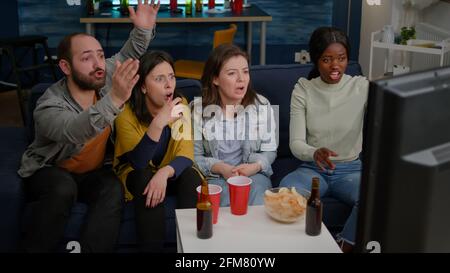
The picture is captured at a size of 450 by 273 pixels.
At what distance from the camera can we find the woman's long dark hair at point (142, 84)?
2465mm

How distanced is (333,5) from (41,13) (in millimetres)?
2744

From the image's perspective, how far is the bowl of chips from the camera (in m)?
1.96

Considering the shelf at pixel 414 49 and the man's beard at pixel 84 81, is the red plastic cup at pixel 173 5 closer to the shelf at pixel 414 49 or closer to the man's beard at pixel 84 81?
the shelf at pixel 414 49

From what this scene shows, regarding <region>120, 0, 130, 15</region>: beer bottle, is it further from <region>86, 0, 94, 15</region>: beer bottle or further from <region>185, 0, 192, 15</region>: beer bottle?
<region>185, 0, 192, 15</region>: beer bottle

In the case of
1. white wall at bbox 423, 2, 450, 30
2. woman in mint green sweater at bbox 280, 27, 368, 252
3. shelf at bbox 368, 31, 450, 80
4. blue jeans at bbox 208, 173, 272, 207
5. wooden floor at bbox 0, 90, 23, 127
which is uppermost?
white wall at bbox 423, 2, 450, 30

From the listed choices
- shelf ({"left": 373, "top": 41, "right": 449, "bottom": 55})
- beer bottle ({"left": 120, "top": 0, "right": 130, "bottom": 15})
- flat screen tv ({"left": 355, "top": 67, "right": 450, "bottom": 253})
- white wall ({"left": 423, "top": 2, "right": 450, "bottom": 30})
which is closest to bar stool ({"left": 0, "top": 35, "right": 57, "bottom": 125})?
beer bottle ({"left": 120, "top": 0, "right": 130, "bottom": 15})

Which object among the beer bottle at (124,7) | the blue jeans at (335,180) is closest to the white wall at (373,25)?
the beer bottle at (124,7)

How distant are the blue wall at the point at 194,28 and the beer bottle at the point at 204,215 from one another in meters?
4.38

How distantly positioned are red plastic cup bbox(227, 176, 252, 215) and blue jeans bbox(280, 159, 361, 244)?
1.58 feet

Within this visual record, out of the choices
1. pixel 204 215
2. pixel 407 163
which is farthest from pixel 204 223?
pixel 407 163

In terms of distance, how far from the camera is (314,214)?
190 centimetres

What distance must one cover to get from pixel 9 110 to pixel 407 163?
197 inches

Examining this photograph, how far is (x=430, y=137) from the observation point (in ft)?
2.45

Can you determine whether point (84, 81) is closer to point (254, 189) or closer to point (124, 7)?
point (254, 189)
